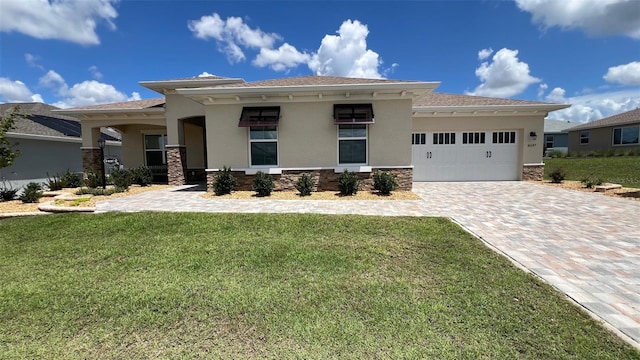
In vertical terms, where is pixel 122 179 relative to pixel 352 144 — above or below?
below

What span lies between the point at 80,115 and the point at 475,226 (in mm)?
19571

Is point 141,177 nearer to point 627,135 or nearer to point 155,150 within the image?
point 155,150

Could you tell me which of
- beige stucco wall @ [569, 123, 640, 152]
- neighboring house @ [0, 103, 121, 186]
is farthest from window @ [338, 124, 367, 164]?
beige stucco wall @ [569, 123, 640, 152]

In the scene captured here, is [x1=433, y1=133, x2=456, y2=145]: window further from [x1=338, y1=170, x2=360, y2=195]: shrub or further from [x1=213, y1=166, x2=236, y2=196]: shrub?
[x1=213, y1=166, x2=236, y2=196]: shrub

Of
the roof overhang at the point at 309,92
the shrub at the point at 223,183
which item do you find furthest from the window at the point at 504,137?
the shrub at the point at 223,183

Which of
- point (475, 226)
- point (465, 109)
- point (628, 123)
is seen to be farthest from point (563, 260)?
point (628, 123)

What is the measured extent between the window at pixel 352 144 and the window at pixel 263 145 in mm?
2641

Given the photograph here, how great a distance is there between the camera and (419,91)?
35.1 feet

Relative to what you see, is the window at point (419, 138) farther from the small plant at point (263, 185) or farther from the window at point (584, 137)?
the window at point (584, 137)

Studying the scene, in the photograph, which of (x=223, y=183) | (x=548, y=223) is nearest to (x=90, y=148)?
(x=223, y=183)

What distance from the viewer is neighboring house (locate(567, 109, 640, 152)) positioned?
24544mm

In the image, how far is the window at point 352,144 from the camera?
11.3 meters

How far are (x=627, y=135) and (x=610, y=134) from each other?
131 centimetres

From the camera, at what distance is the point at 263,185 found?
1052 cm
